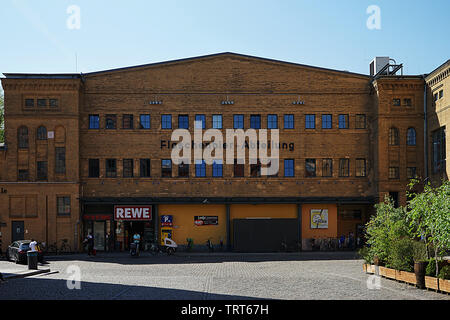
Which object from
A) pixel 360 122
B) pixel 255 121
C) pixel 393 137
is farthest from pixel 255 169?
pixel 393 137

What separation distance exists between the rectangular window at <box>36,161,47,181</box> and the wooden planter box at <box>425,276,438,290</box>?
1168 inches

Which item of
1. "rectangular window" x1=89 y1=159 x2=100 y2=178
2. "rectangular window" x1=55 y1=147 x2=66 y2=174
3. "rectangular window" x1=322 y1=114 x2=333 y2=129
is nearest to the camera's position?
"rectangular window" x1=55 y1=147 x2=66 y2=174

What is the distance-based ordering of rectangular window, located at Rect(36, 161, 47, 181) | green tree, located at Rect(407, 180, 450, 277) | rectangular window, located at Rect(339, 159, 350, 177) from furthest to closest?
rectangular window, located at Rect(339, 159, 350, 177), rectangular window, located at Rect(36, 161, 47, 181), green tree, located at Rect(407, 180, 450, 277)

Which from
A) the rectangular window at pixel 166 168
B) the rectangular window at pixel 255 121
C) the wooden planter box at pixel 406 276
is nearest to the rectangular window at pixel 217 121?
the rectangular window at pixel 255 121

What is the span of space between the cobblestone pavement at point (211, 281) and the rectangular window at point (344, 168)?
9160 mm

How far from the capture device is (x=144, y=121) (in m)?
41.5

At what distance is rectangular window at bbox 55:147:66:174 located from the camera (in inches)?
1587

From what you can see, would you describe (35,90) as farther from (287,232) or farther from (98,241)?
(287,232)

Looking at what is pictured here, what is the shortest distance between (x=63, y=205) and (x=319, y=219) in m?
20.1

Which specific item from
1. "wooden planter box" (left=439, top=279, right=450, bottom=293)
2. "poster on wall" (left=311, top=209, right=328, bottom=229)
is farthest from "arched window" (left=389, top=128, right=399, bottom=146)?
"wooden planter box" (left=439, top=279, right=450, bottom=293)

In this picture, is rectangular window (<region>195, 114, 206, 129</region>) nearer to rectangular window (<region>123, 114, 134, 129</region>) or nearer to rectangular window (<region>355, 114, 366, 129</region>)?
rectangular window (<region>123, 114, 134, 129</region>)

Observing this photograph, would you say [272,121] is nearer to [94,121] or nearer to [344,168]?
[344,168]

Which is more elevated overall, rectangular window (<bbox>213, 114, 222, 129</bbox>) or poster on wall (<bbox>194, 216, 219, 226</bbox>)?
rectangular window (<bbox>213, 114, 222, 129</bbox>)
